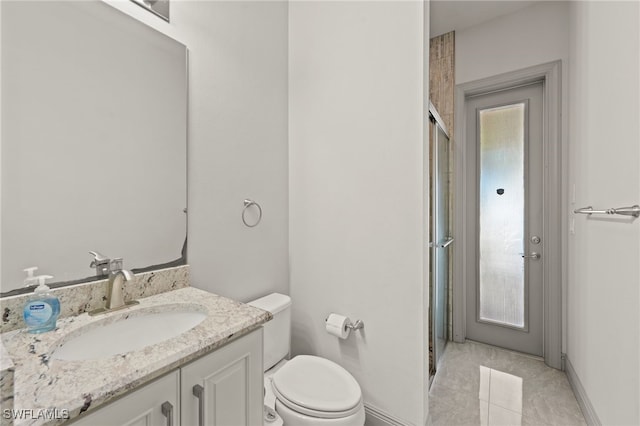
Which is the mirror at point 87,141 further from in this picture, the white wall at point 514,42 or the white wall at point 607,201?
the white wall at point 514,42

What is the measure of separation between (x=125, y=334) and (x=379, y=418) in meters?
1.33

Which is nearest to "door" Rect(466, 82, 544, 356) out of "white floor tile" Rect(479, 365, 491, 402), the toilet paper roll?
"white floor tile" Rect(479, 365, 491, 402)

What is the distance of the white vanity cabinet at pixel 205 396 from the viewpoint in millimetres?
628

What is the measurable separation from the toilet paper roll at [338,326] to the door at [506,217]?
156cm

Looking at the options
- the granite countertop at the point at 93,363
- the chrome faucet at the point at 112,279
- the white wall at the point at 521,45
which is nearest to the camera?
the granite countertop at the point at 93,363

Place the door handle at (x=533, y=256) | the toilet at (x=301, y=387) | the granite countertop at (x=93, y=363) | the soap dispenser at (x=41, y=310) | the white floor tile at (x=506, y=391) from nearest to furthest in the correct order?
the granite countertop at (x=93, y=363), the soap dispenser at (x=41, y=310), the toilet at (x=301, y=387), the white floor tile at (x=506, y=391), the door handle at (x=533, y=256)

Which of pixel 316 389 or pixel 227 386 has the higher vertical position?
pixel 227 386

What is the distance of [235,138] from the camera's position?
152cm

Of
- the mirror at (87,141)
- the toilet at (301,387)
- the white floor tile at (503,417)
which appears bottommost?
the white floor tile at (503,417)

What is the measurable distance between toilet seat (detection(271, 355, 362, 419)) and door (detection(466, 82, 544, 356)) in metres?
1.79

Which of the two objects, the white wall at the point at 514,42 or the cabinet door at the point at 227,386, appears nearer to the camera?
the cabinet door at the point at 227,386

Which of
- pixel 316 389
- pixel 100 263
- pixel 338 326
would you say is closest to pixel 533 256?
pixel 338 326

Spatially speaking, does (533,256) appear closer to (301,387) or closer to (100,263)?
(301,387)

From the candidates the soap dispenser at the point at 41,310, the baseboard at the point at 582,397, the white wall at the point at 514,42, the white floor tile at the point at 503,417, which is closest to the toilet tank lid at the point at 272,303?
the soap dispenser at the point at 41,310
